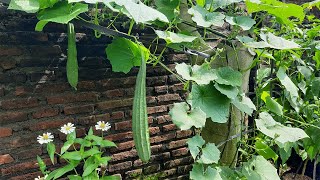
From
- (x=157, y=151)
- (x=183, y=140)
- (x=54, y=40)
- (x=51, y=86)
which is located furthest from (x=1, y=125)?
(x=183, y=140)

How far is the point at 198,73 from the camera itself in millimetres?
1598

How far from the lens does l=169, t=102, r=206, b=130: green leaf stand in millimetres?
1479

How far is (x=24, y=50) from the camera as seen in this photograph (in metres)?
Result: 1.82

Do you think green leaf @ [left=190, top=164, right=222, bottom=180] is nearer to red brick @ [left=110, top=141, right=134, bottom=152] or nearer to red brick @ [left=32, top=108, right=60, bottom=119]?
red brick @ [left=110, top=141, right=134, bottom=152]

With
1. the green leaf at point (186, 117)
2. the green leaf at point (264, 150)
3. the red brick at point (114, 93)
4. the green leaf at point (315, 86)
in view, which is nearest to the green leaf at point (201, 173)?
the green leaf at point (186, 117)

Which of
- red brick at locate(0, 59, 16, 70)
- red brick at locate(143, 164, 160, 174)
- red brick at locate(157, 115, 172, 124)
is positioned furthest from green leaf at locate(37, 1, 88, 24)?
red brick at locate(143, 164, 160, 174)

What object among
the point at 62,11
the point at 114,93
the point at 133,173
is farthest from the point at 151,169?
the point at 62,11

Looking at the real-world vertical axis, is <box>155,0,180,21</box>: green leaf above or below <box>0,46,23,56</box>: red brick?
above

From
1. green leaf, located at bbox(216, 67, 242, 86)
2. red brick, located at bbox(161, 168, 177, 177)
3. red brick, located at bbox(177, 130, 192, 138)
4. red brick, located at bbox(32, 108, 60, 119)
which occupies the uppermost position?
green leaf, located at bbox(216, 67, 242, 86)

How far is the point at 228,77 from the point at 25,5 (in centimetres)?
94

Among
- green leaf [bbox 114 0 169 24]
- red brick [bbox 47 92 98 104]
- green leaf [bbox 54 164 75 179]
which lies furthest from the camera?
red brick [bbox 47 92 98 104]

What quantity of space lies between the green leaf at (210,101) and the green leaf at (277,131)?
23 cm

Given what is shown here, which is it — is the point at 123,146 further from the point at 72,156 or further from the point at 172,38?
the point at 172,38

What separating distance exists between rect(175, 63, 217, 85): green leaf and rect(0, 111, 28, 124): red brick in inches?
34.6
